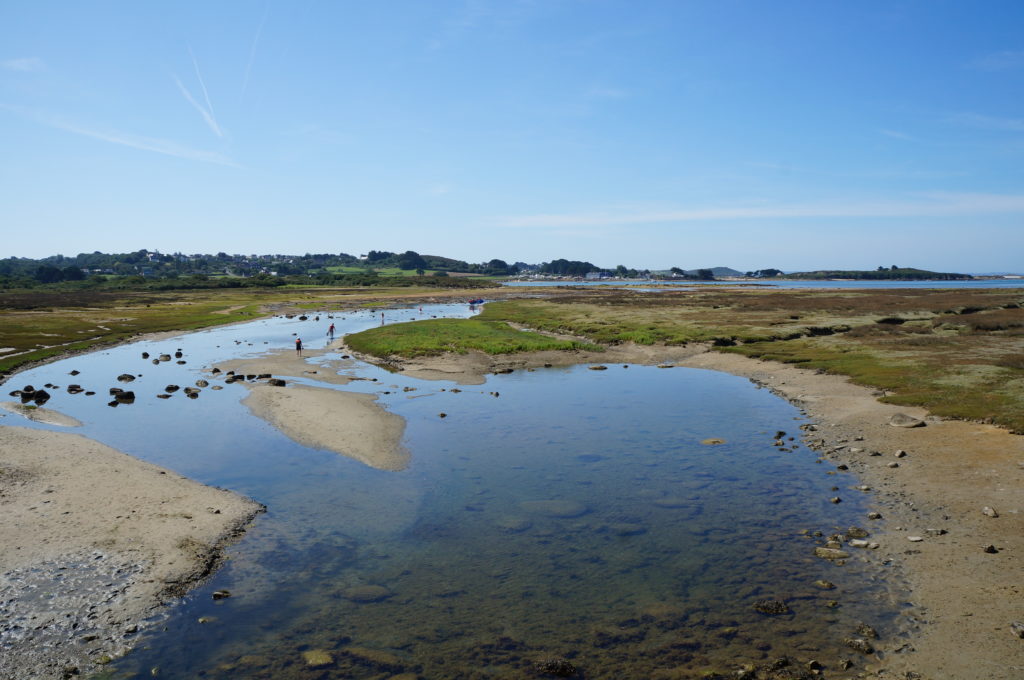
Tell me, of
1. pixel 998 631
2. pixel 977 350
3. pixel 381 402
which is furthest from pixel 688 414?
pixel 977 350

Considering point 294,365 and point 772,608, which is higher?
point 294,365

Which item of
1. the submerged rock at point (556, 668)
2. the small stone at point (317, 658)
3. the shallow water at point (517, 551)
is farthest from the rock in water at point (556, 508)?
the small stone at point (317, 658)

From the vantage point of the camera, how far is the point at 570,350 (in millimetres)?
66125

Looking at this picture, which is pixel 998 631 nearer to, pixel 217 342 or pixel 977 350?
pixel 977 350

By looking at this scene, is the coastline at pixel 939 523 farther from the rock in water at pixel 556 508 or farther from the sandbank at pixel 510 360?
the sandbank at pixel 510 360

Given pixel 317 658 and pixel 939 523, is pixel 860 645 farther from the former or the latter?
pixel 317 658

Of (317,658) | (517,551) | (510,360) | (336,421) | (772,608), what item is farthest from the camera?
(510,360)

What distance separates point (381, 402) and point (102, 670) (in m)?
28.7

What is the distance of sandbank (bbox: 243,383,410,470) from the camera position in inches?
1223

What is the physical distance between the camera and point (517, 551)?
65.8ft

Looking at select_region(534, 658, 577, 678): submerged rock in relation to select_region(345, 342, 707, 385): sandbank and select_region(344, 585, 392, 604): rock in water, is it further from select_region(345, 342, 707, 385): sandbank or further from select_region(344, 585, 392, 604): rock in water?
select_region(345, 342, 707, 385): sandbank

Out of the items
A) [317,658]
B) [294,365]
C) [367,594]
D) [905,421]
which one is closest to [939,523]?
[905,421]

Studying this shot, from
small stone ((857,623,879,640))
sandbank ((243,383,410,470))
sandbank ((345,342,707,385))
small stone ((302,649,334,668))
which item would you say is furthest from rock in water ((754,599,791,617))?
sandbank ((345,342,707,385))

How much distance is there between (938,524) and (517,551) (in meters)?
14.8
